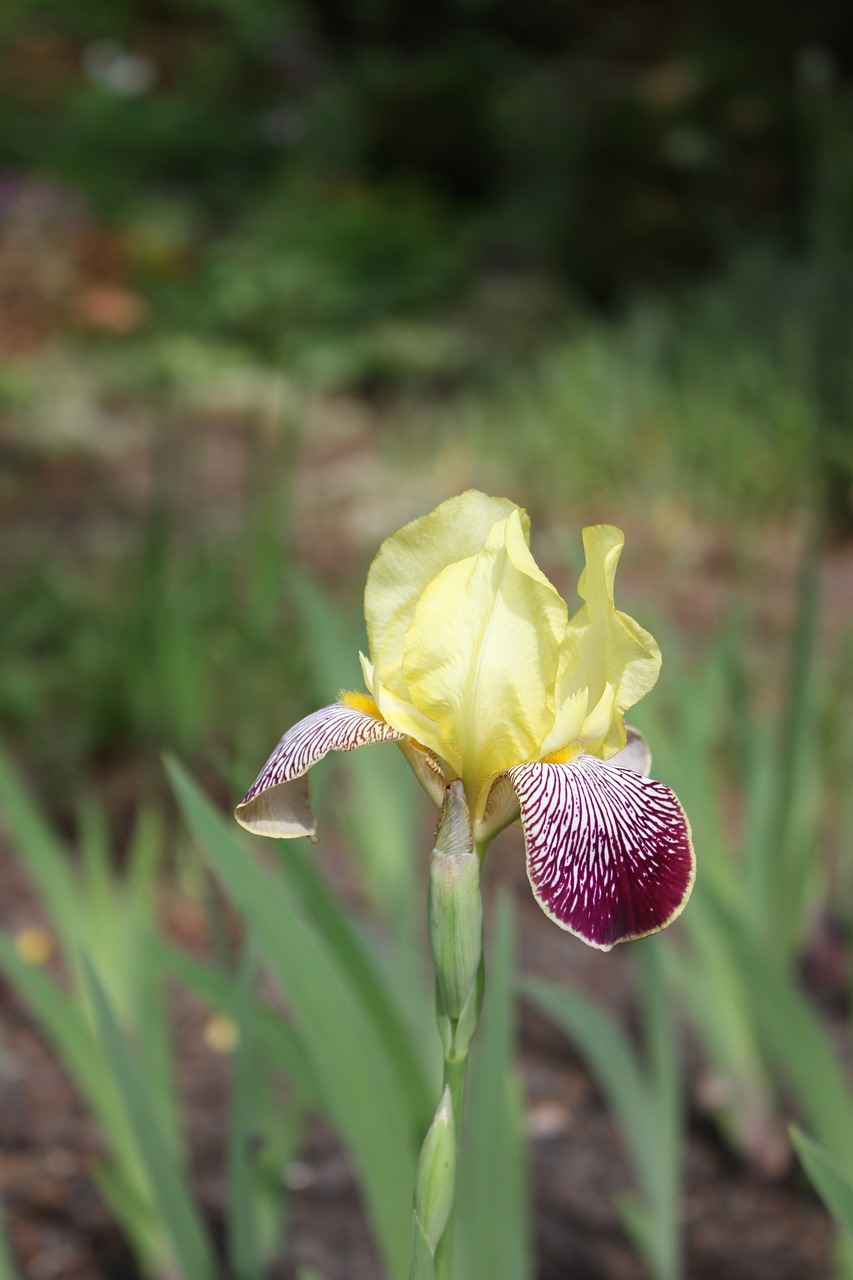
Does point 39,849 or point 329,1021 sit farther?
point 39,849

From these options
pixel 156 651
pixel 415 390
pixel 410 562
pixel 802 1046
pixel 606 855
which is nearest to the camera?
pixel 606 855

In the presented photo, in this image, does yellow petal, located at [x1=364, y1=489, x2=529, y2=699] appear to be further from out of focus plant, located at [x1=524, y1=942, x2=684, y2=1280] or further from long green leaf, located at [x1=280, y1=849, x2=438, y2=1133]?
out of focus plant, located at [x1=524, y1=942, x2=684, y2=1280]

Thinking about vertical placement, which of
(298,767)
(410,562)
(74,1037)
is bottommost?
(74,1037)

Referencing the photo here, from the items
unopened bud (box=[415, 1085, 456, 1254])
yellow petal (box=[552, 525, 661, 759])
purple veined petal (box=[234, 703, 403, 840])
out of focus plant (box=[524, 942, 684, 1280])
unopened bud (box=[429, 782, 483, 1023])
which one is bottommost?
out of focus plant (box=[524, 942, 684, 1280])

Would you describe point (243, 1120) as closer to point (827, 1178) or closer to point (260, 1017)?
point (260, 1017)

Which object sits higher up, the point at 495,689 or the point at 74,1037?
the point at 495,689

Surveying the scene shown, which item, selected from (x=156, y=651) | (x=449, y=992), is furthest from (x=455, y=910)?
(x=156, y=651)

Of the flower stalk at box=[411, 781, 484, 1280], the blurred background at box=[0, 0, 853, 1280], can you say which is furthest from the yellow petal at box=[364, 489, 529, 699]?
the blurred background at box=[0, 0, 853, 1280]
